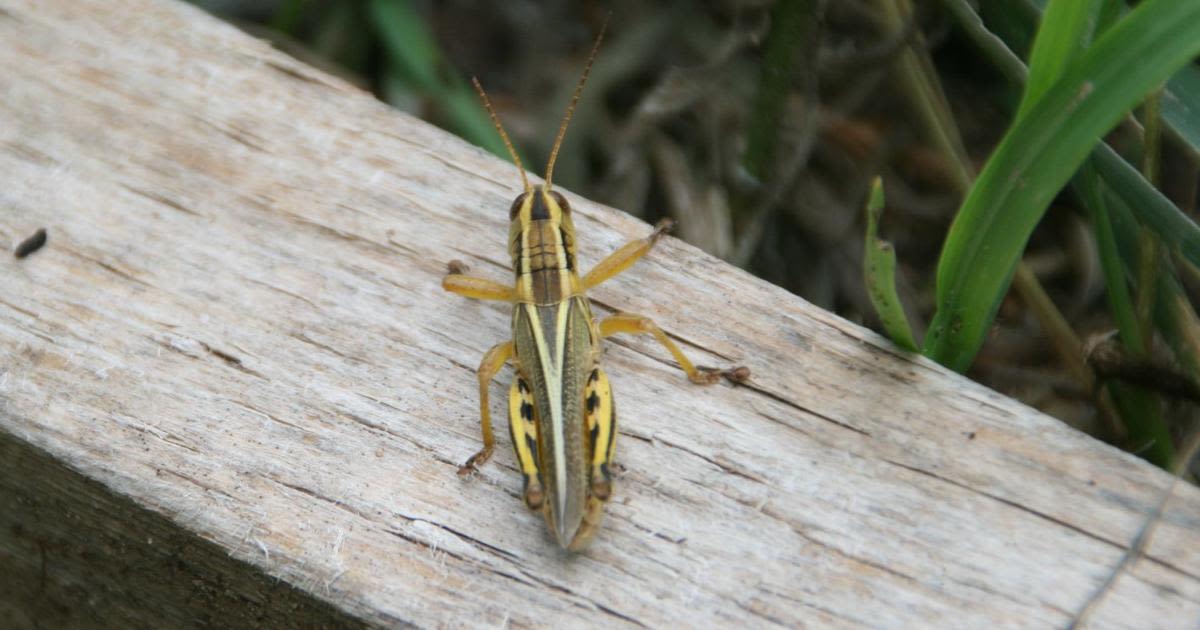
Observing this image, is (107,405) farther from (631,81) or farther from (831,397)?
(631,81)

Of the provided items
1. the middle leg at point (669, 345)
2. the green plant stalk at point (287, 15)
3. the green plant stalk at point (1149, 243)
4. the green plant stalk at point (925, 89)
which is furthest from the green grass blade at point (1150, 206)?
the green plant stalk at point (287, 15)

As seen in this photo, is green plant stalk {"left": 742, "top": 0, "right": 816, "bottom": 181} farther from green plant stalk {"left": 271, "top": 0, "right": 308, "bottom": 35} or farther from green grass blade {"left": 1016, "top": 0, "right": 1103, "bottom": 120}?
green plant stalk {"left": 271, "top": 0, "right": 308, "bottom": 35}

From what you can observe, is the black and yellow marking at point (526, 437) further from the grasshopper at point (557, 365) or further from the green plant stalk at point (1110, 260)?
the green plant stalk at point (1110, 260)

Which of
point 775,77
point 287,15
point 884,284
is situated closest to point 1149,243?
point 884,284

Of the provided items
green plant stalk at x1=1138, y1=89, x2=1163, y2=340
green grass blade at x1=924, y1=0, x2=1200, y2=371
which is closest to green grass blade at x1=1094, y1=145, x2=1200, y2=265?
green plant stalk at x1=1138, y1=89, x2=1163, y2=340

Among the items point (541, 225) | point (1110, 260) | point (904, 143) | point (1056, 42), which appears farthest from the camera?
point (904, 143)

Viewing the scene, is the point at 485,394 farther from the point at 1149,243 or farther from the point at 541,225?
the point at 1149,243

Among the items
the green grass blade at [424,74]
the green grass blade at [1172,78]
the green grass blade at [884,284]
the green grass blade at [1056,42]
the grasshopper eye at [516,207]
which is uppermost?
the green grass blade at [1056,42]
